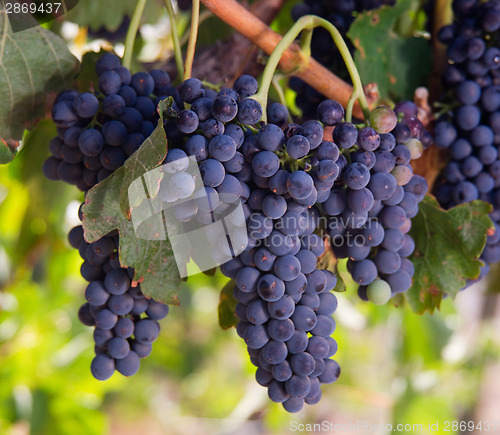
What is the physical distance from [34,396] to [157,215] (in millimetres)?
1044

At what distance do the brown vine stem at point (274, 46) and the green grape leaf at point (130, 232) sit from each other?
16cm

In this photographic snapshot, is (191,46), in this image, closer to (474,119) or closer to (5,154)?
(5,154)

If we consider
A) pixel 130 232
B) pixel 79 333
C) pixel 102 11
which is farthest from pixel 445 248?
pixel 79 333

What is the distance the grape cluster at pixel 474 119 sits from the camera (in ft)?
2.11

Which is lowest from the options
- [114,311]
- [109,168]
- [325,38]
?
[114,311]

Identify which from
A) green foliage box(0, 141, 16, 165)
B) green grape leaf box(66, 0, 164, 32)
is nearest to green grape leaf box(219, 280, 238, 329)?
green foliage box(0, 141, 16, 165)

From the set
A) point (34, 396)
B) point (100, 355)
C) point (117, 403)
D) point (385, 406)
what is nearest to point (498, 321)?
point (385, 406)

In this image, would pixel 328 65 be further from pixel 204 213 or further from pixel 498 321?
pixel 498 321

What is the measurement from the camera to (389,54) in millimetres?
725

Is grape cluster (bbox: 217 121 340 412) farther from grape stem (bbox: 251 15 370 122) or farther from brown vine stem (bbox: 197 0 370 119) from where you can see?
brown vine stem (bbox: 197 0 370 119)

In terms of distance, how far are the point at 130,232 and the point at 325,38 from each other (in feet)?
1.35

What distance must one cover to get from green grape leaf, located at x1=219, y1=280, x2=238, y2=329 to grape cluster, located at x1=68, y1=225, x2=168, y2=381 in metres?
0.07

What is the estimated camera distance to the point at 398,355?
1469mm

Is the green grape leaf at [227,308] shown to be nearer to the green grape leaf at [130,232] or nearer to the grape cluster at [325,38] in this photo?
the green grape leaf at [130,232]
